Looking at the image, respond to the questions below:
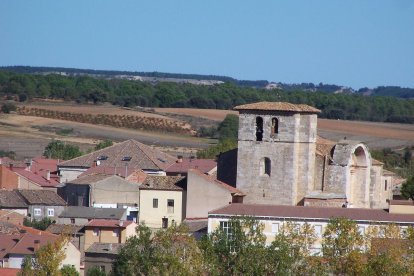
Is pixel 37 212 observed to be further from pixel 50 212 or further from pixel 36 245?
pixel 36 245

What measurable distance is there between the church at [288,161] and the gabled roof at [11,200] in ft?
37.1

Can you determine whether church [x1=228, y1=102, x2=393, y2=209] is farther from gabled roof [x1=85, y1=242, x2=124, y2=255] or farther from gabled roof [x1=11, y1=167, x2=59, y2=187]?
gabled roof [x1=11, y1=167, x2=59, y2=187]

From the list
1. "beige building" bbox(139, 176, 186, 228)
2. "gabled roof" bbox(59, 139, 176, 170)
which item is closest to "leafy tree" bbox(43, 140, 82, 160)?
"gabled roof" bbox(59, 139, 176, 170)

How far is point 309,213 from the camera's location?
211 ft

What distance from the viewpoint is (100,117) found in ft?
494

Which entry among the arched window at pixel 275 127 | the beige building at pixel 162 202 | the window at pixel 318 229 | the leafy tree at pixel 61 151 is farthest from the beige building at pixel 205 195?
the leafy tree at pixel 61 151

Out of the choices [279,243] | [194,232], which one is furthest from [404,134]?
[279,243]

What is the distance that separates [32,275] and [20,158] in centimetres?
5627

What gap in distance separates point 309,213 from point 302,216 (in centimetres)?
61

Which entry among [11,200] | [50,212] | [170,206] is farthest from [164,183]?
[11,200]

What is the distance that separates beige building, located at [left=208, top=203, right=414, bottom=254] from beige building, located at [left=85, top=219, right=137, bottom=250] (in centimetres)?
445

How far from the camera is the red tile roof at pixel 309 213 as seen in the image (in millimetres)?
62875

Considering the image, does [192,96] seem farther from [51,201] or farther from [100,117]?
[51,201]

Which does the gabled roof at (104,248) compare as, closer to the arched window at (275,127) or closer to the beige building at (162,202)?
the beige building at (162,202)
